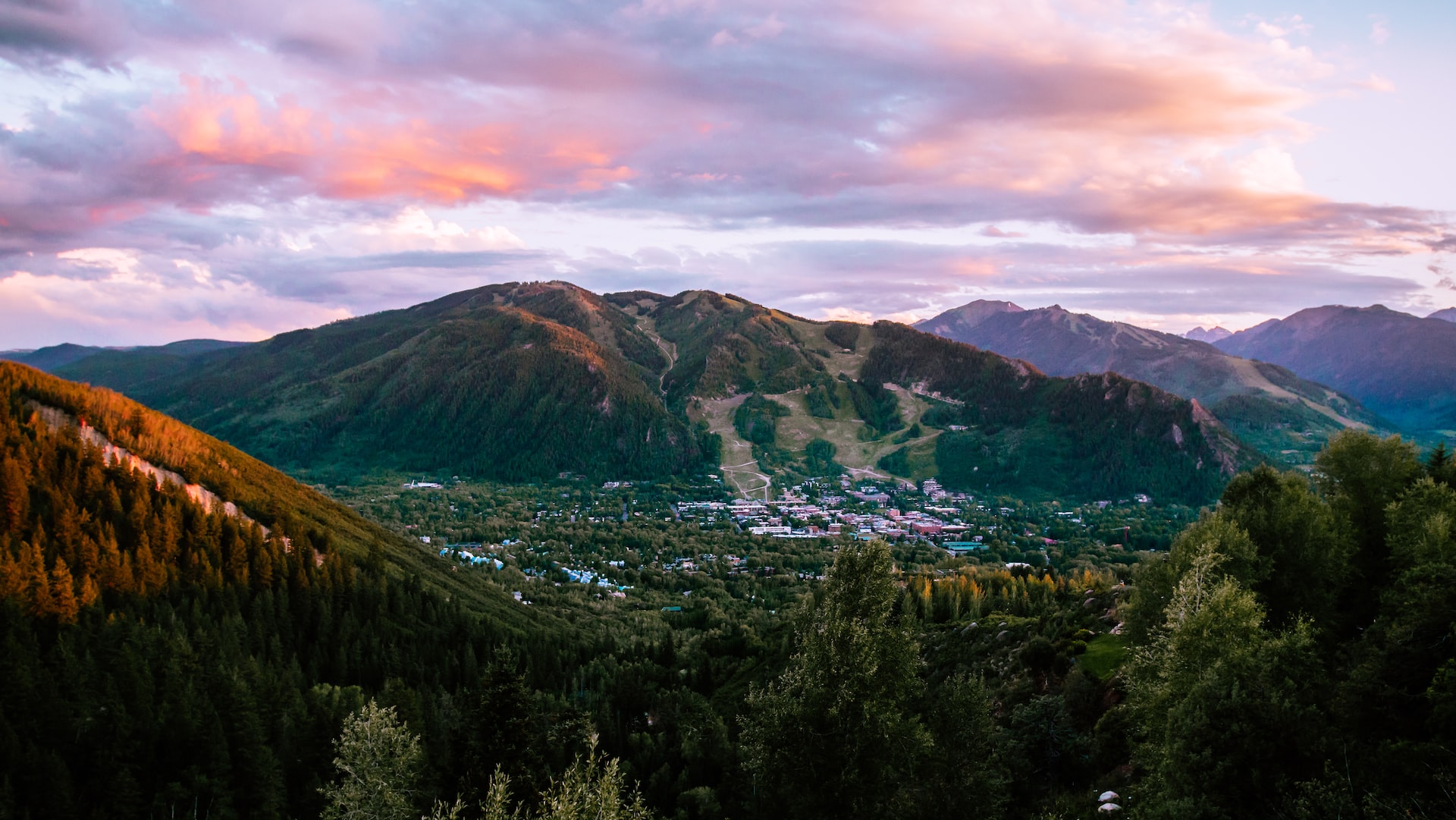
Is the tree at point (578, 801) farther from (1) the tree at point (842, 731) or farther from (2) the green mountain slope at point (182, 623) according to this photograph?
(2) the green mountain slope at point (182, 623)

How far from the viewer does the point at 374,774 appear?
33250mm

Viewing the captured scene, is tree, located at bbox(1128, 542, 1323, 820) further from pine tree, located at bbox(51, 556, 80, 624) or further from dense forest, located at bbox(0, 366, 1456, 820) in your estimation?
pine tree, located at bbox(51, 556, 80, 624)

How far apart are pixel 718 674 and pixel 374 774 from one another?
235ft

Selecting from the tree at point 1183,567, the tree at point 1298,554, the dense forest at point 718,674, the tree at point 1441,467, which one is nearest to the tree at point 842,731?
the dense forest at point 718,674

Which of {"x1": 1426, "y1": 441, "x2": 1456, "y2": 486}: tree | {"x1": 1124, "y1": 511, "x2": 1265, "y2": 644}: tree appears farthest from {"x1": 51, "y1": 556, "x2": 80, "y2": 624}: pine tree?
{"x1": 1426, "y1": 441, "x2": 1456, "y2": 486}: tree

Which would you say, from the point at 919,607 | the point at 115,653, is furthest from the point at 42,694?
the point at 919,607

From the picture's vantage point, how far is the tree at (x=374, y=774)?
32938mm

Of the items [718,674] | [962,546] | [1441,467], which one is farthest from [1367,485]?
[962,546]

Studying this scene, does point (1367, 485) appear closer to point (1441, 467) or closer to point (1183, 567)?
point (1441, 467)

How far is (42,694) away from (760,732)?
219 feet

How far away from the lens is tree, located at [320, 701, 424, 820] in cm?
3294

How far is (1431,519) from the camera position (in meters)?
34.6

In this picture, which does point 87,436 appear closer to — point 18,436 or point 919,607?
point 18,436

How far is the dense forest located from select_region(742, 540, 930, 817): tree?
13cm
